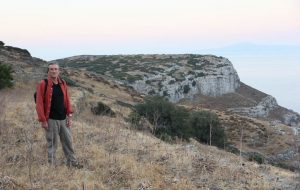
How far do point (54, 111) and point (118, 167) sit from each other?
1.56m

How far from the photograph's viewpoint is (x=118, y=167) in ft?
27.5

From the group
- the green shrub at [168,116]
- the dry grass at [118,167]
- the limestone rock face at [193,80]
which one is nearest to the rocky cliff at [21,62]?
the green shrub at [168,116]

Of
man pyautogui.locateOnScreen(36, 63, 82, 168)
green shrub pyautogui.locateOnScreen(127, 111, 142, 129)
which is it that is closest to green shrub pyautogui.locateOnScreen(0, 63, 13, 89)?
Answer: green shrub pyautogui.locateOnScreen(127, 111, 142, 129)

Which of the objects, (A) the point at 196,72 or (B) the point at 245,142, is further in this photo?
(A) the point at 196,72

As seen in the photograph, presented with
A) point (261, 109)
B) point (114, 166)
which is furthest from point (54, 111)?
point (261, 109)

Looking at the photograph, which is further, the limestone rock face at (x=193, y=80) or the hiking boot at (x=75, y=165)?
the limestone rock face at (x=193, y=80)

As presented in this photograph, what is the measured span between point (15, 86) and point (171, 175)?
1779 cm

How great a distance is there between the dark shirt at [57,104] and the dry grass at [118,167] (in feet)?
2.09

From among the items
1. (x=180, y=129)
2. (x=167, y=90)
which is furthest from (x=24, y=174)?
(x=167, y=90)

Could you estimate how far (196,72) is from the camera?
87688mm

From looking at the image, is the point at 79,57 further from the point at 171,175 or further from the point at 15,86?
the point at 171,175

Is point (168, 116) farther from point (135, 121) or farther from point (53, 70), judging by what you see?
point (53, 70)

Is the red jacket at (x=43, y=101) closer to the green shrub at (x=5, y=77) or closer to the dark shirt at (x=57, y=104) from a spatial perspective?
the dark shirt at (x=57, y=104)

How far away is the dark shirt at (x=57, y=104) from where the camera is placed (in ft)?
26.6
